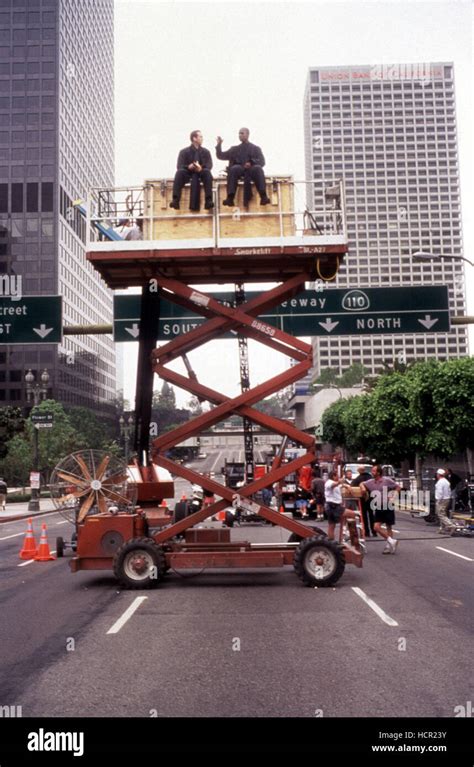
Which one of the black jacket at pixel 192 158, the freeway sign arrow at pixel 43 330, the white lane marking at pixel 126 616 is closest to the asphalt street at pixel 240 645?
the white lane marking at pixel 126 616

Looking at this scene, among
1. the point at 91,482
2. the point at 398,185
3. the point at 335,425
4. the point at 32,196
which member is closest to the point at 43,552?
the point at 91,482

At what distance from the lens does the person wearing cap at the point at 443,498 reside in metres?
20.7

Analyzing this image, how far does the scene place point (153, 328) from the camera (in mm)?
13375

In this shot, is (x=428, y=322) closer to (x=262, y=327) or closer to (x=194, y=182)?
(x=262, y=327)

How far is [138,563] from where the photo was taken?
11766 mm

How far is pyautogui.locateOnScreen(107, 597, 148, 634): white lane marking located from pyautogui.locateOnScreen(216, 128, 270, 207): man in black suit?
22.8 feet

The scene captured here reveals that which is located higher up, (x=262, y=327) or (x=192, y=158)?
(x=192, y=158)

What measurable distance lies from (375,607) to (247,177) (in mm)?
7405

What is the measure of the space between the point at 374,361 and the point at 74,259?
104542 millimetres

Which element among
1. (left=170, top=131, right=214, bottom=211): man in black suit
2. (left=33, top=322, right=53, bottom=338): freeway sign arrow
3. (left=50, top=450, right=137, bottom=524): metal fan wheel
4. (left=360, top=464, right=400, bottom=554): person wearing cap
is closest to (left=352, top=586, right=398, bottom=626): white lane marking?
(left=50, top=450, right=137, bottom=524): metal fan wheel

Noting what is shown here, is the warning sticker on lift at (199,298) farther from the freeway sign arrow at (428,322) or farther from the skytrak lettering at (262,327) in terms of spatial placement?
the freeway sign arrow at (428,322)

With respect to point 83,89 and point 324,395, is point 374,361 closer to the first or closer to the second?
point 324,395

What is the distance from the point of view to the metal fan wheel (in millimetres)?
12969

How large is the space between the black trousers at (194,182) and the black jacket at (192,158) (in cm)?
11
